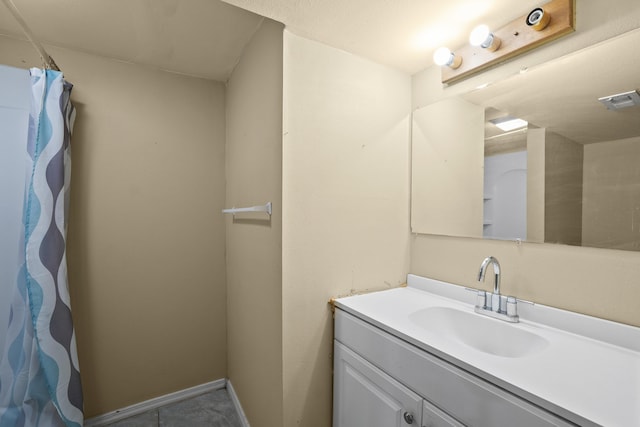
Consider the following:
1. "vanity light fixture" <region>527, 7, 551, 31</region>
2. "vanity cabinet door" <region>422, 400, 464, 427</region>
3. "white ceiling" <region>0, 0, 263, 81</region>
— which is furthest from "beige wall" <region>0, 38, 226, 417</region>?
"vanity light fixture" <region>527, 7, 551, 31</region>

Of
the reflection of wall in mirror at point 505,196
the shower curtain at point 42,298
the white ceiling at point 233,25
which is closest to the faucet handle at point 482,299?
the reflection of wall in mirror at point 505,196

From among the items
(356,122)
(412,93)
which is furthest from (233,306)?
(412,93)

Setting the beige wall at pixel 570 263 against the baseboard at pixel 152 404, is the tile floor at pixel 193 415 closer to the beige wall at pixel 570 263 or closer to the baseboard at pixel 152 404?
the baseboard at pixel 152 404

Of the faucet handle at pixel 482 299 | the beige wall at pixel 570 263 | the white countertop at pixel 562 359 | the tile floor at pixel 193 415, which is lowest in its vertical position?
the tile floor at pixel 193 415

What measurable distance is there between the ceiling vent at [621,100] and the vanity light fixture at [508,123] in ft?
0.77

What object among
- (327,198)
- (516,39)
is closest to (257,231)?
(327,198)

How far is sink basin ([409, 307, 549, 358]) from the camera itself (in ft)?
3.24

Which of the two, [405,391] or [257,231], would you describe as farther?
[257,231]

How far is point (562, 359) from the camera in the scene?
0.81 metres

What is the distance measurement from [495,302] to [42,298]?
2.07 m

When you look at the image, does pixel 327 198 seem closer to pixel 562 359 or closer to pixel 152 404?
pixel 562 359

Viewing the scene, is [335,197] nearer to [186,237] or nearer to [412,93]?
[412,93]

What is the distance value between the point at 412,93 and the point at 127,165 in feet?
5.99

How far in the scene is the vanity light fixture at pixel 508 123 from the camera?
116cm
